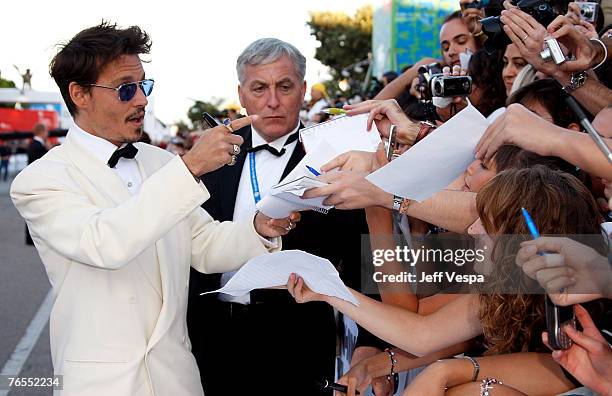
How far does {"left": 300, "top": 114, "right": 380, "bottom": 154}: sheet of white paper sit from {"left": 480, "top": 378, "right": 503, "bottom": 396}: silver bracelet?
930 mm

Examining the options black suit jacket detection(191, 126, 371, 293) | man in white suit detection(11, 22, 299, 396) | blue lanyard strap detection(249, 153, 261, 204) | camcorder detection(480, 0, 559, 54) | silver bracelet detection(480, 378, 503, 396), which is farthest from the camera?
blue lanyard strap detection(249, 153, 261, 204)

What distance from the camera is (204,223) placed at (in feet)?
10.5

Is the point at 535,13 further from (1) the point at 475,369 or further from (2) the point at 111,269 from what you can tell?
(2) the point at 111,269

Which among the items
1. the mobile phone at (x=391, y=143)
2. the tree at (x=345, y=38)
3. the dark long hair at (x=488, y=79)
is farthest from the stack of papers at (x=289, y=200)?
the tree at (x=345, y=38)

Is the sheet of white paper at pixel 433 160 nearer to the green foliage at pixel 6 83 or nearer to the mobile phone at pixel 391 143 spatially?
the mobile phone at pixel 391 143

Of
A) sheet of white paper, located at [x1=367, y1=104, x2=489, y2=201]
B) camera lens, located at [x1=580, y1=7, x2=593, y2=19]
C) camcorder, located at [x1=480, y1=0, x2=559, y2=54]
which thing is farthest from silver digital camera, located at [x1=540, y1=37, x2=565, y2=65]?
camera lens, located at [x1=580, y1=7, x2=593, y2=19]

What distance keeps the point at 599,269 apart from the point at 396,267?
94 centimetres

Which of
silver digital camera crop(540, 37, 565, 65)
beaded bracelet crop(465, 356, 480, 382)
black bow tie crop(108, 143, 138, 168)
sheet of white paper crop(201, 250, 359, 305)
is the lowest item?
beaded bracelet crop(465, 356, 480, 382)

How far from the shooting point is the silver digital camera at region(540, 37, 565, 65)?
2701 mm

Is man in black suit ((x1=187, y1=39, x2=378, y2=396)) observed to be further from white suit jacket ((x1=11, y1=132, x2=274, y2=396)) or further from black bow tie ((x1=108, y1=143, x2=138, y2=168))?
black bow tie ((x1=108, y1=143, x2=138, y2=168))

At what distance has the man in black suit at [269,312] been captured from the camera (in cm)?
338

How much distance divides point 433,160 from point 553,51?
737 mm

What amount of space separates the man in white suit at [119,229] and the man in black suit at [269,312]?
38 centimetres

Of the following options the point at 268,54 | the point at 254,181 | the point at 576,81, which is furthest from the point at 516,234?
the point at 268,54
